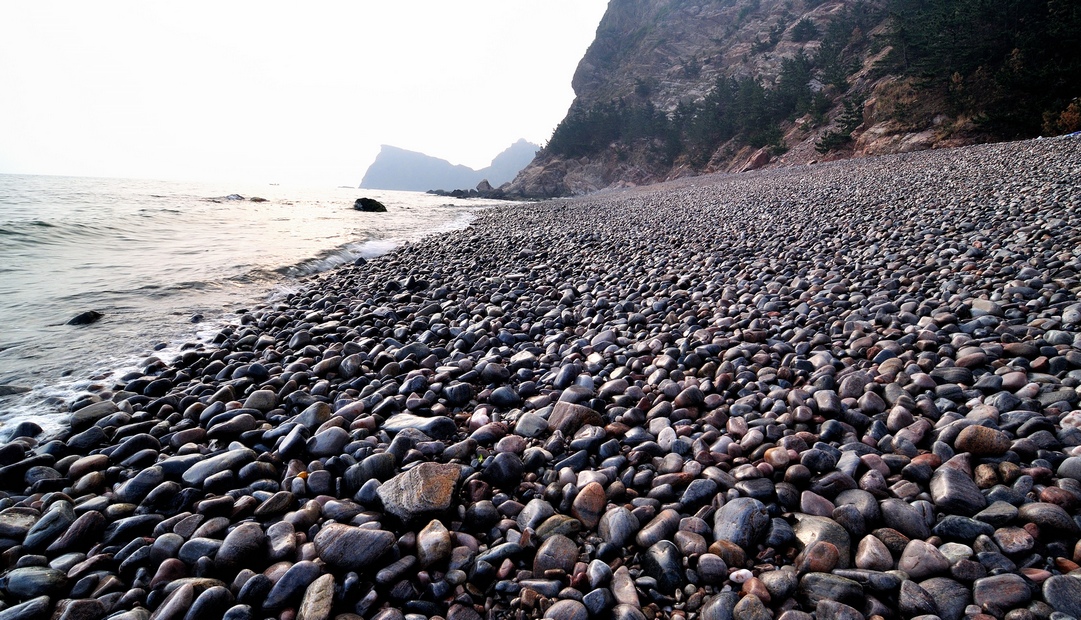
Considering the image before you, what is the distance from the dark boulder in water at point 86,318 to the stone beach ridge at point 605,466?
7.24ft

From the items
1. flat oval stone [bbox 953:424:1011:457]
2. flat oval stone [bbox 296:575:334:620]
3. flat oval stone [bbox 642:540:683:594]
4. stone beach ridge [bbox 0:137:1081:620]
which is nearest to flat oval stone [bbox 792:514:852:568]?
stone beach ridge [bbox 0:137:1081:620]

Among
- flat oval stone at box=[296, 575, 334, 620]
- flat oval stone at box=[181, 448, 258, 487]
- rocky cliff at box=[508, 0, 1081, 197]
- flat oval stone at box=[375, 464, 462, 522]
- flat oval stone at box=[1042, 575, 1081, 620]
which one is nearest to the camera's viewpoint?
flat oval stone at box=[1042, 575, 1081, 620]

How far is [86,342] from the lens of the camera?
4.59 metres

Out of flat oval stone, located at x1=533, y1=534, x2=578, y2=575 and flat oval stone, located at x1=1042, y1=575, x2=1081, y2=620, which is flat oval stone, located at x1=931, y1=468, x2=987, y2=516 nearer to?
flat oval stone, located at x1=1042, y1=575, x2=1081, y2=620

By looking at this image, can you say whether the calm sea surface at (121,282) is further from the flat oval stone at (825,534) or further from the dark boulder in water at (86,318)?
the flat oval stone at (825,534)

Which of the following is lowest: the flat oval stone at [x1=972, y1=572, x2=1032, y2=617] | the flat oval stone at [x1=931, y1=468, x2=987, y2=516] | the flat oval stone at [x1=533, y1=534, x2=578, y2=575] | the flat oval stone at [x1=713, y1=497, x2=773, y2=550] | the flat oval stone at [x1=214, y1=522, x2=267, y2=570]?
the flat oval stone at [x1=214, y1=522, x2=267, y2=570]

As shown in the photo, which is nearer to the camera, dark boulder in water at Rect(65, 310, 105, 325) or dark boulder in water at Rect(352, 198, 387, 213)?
dark boulder in water at Rect(65, 310, 105, 325)

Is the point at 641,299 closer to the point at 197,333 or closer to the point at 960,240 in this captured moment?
the point at 960,240

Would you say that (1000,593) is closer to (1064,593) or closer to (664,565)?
(1064,593)

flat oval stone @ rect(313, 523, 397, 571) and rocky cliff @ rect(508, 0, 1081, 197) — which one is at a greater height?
rocky cliff @ rect(508, 0, 1081, 197)

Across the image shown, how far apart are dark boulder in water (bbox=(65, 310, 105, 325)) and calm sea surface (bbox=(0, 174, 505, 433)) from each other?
10 cm

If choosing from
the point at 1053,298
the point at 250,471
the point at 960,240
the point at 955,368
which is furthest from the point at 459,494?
the point at 960,240

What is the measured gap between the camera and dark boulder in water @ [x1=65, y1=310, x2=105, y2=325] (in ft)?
17.0

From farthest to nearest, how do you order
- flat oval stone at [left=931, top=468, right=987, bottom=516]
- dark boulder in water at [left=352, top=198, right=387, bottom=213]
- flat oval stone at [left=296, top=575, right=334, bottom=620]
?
dark boulder in water at [left=352, top=198, right=387, bottom=213] < flat oval stone at [left=931, top=468, right=987, bottom=516] < flat oval stone at [left=296, top=575, right=334, bottom=620]
